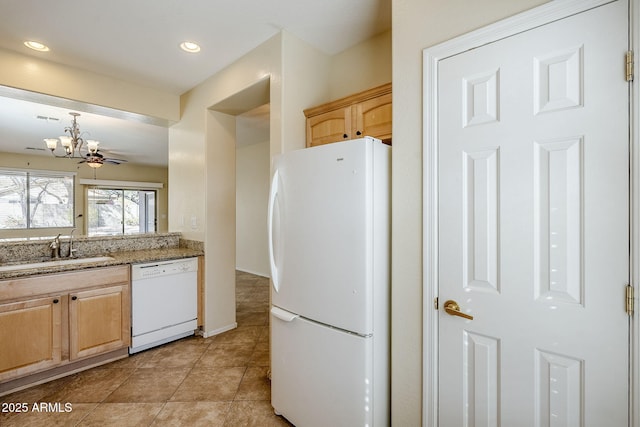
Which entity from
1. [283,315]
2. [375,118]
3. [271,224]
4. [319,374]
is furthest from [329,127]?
[319,374]

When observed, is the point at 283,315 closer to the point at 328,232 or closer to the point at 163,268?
the point at 328,232

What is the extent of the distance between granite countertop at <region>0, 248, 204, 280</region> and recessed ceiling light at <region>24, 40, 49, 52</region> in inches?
72.8

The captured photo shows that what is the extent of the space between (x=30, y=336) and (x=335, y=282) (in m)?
2.40

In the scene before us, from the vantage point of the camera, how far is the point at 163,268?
111 inches

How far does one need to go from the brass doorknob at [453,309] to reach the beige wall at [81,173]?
8.64 meters

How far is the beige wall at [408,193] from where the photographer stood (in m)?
1.41

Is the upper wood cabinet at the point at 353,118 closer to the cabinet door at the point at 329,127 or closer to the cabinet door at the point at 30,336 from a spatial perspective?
the cabinet door at the point at 329,127

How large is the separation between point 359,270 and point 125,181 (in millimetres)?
8811

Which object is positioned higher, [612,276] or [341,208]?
[341,208]

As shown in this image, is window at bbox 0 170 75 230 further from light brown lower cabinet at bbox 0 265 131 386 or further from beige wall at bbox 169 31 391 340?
light brown lower cabinet at bbox 0 265 131 386

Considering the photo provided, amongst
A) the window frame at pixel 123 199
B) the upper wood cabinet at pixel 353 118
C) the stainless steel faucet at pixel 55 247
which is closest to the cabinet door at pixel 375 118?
the upper wood cabinet at pixel 353 118

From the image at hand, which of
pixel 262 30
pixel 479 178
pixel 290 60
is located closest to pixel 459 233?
pixel 479 178

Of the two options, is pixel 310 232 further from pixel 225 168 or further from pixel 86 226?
pixel 86 226

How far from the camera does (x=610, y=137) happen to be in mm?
976
